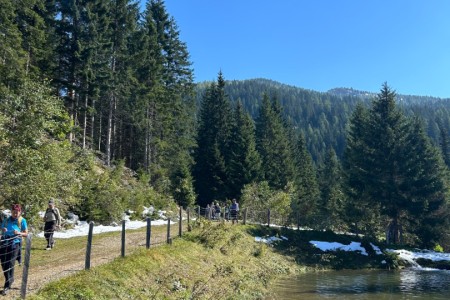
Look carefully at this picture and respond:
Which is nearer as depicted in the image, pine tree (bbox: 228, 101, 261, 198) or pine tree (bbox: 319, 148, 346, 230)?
pine tree (bbox: 319, 148, 346, 230)

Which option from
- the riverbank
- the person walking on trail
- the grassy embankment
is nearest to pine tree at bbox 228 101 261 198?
the riverbank

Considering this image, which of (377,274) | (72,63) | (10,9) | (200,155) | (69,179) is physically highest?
(10,9)

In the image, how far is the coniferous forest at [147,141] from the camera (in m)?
18.9

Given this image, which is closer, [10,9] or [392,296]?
[392,296]

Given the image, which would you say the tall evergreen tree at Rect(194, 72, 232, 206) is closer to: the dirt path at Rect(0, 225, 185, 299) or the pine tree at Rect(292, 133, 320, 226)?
the pine tree at Rect(292, 133, 320, 226)

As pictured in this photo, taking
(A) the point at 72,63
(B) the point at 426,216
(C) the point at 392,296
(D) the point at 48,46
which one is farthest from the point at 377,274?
(D) the point at 48,46

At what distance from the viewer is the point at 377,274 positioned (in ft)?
82.1

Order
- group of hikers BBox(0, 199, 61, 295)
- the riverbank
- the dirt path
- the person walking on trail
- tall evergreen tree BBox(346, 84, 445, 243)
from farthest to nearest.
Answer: tall evergreen tree BBox(346, 84, 445, 243) < the person walking on trail < the riverbank < the dirt path < group of hikers BBox(0, 199, 61, 295)

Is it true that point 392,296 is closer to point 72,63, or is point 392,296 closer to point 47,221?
point 47,221

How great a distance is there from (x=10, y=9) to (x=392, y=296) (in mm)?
29247

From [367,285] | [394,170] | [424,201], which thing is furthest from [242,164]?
[367,285]

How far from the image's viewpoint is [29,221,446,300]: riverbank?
10359mm

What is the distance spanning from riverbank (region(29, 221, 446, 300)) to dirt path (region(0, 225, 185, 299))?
579 millimetres

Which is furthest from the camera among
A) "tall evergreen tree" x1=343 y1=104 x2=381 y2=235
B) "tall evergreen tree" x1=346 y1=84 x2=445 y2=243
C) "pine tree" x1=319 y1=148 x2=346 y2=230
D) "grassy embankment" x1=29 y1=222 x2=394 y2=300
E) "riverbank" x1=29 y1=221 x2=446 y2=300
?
"pine tree" x1=319 y1=148 x2=346 y2=230
